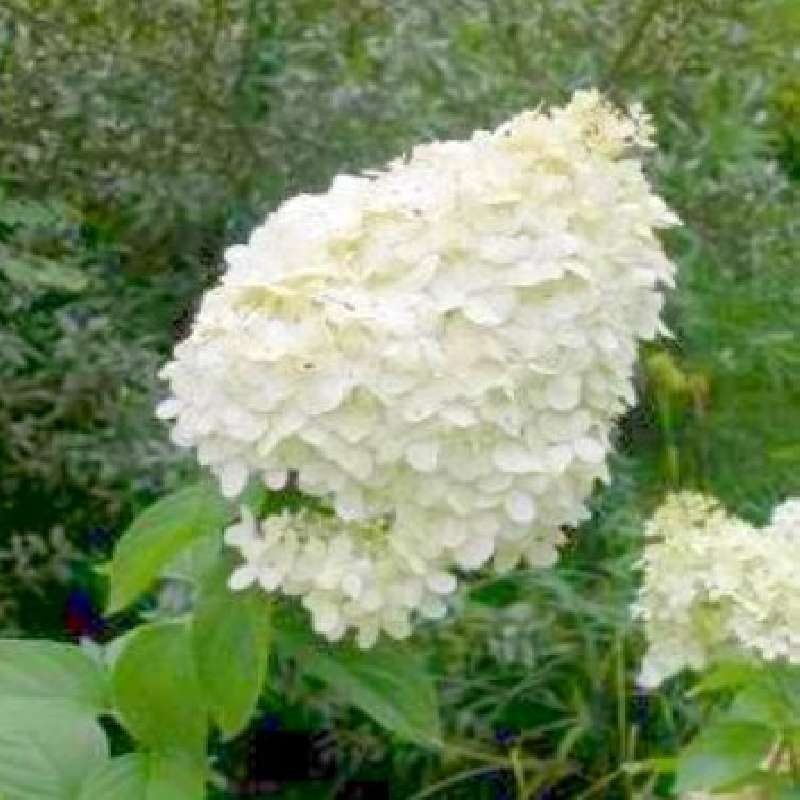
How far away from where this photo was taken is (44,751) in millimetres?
1815

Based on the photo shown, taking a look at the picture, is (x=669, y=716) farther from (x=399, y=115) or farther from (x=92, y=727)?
(x=92, y=727)

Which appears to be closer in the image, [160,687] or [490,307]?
[490,307]

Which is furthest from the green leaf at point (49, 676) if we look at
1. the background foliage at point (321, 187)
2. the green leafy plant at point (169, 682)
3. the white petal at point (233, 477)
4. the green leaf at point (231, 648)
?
the background foliage at point (321, 187)

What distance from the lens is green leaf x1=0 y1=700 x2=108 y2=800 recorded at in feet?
5.91

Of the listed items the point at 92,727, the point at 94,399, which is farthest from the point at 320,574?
the point at 94,399

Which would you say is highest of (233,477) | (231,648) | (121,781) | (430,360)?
(430,360)

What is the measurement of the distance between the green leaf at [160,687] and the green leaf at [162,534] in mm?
36

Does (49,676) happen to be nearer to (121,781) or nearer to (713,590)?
(121,781)

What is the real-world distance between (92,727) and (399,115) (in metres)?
1.85

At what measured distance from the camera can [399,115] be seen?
356cm

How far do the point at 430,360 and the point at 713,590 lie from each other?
43 cm

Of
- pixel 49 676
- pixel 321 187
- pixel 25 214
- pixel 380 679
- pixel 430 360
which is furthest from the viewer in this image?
pixel 321 187

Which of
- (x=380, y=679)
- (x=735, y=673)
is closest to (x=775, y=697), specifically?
(x=735, y=673)

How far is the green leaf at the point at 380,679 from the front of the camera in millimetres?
1696
